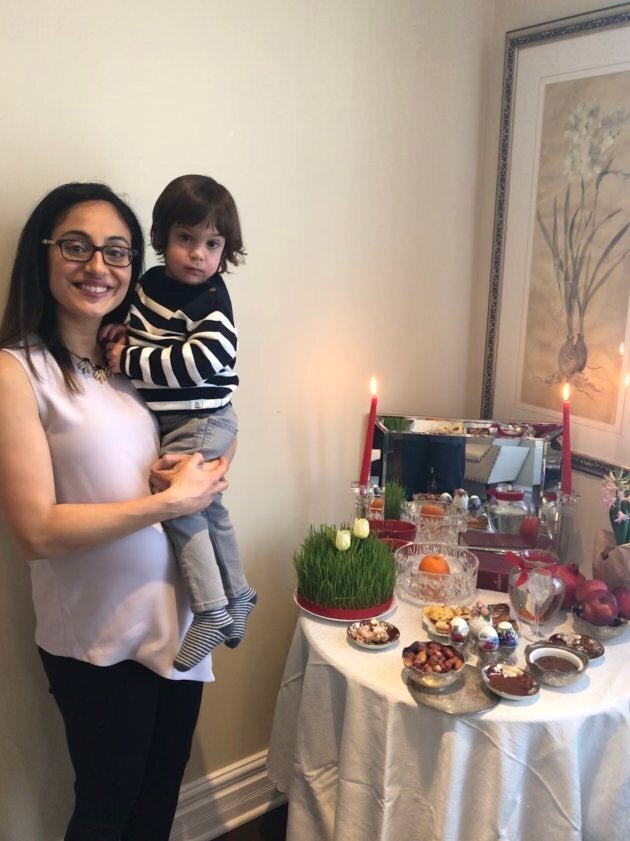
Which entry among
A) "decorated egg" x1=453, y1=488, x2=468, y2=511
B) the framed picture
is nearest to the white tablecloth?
"decorated egg" x1=453, y1=488, x2=468, y2=511

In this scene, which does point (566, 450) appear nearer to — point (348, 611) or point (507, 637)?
point (507, 637)

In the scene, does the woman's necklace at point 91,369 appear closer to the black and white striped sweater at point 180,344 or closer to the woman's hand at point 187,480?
the black and white striped sweater at point 180,344

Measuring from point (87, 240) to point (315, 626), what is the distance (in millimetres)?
886

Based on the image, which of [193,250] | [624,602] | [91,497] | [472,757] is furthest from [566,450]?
[91,497]

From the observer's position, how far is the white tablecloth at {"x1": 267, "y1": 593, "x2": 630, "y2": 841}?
116 centimetres

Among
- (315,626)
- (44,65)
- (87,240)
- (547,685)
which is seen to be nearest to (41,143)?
(44,65)

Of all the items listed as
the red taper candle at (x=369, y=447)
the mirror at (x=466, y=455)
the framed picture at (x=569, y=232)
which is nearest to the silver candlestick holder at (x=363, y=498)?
the red taper candle at (x=369, y=447)

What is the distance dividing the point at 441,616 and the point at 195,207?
93 cm

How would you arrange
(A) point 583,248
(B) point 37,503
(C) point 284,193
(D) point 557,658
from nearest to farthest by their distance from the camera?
(B) point 37,503 < (D) point 557,658 < (C) point 284,193 < (A) point 583,248

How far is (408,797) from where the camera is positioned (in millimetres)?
1256

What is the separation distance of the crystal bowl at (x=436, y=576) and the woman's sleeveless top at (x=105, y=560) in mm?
542

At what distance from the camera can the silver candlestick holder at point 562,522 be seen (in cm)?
164

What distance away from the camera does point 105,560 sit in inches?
45.2

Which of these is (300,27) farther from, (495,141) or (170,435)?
(170,435)
